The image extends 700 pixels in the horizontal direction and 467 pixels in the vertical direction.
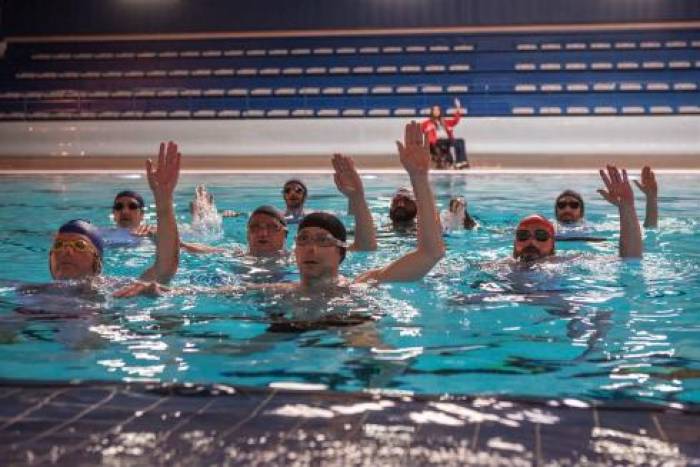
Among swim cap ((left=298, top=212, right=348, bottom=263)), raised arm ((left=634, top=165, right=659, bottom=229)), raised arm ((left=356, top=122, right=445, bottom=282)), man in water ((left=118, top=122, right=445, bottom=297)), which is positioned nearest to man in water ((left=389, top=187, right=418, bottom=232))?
raised arm ((left=634, top=165, right=659, bottom=229))

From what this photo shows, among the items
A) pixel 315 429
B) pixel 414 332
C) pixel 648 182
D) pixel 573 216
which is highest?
pixel 648 182

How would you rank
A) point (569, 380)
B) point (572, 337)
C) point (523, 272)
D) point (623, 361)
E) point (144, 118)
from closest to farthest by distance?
point (569, 380) → point (623, 361) → point (572, 337) → point (523, 272) → point (144, 118)

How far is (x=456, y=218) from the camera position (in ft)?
32.2

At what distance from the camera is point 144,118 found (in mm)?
Result: 24344

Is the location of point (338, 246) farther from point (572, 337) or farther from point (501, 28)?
point (501, 28)

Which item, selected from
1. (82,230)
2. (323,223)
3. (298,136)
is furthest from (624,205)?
(298,136)

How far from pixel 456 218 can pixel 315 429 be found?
7.08 meters

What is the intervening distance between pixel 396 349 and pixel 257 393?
136 centimetres

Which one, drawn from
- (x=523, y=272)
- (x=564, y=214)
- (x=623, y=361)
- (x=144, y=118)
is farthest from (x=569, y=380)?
(x=144, y=118)

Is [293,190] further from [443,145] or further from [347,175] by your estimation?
[443,145]

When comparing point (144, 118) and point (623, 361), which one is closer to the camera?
point (623, 361)

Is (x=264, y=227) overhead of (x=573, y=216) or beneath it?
overhead

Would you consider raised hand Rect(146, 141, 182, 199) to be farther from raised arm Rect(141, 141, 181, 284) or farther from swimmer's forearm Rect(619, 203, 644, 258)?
swimmer's forearm Rect(619, 203, 644, 258)

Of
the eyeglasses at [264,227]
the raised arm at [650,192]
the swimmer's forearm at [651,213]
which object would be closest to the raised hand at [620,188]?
Answer: the raised arm at [650,192]
